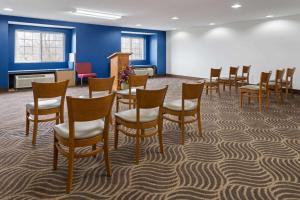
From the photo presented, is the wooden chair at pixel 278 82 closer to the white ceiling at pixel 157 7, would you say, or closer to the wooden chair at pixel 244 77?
the wooden chair at pixel 244 77

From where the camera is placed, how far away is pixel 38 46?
9633 millimetres

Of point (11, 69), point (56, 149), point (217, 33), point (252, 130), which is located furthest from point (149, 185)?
point (217, 33)

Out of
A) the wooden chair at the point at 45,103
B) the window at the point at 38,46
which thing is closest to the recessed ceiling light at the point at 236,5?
the wooden chair at the point at 45,103

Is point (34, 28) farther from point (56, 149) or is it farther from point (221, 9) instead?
point (56, 149)

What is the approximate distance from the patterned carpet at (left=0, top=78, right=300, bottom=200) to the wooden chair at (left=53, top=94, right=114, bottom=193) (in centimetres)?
23

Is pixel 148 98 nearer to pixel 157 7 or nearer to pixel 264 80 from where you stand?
pixel 264 80

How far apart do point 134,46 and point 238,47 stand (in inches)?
206

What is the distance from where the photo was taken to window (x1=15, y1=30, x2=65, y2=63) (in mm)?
9219

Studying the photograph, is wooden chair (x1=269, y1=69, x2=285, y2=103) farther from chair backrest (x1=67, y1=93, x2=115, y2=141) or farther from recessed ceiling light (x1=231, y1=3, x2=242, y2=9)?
chair backrest (x1=67, y1=93, x2=115, y2=141)

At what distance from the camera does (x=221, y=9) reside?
704 cm

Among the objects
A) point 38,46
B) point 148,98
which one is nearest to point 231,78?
point 148,98

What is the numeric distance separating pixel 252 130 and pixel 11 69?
26.9 ft

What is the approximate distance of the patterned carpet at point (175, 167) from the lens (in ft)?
7.54

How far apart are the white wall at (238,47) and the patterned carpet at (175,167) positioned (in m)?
4.83
